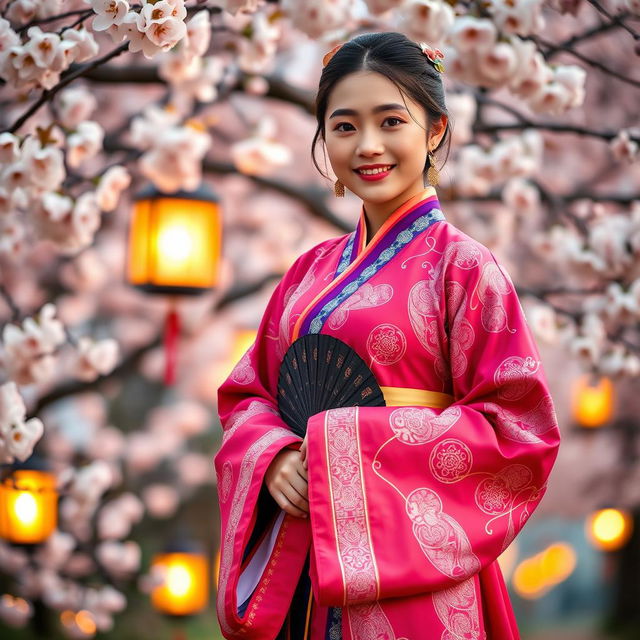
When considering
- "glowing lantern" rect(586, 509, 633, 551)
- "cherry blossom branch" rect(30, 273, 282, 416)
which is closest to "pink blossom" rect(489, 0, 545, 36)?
"cherry blossom branch" rect(30, 273, 282, 416)

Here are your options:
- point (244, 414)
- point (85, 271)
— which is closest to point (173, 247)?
point (85, 271)

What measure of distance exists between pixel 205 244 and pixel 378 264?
2989mm

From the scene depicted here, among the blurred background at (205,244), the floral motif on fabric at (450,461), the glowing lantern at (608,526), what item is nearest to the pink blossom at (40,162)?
the blurred background at (205,244)

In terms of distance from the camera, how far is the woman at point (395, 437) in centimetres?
212

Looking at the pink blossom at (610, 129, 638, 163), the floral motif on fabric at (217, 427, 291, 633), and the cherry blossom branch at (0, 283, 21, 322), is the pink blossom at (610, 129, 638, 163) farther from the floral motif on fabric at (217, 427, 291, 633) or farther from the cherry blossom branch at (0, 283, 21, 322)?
the cherry blossom branch at (0, 283, 21, 322)

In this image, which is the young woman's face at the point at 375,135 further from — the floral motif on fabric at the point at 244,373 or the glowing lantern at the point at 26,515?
the glowing lantern at the point at 26,515

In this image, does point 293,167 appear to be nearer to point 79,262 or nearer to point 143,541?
point 79,262

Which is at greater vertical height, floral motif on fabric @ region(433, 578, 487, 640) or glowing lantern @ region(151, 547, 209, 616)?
floral motif on fabric @ region(433, 578, 487, 640)

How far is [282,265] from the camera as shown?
351 inches

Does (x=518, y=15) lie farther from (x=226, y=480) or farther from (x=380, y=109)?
(x=226, y=480)

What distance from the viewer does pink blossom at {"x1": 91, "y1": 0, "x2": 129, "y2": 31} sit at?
2588mm

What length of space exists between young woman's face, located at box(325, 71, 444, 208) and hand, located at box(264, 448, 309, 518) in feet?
2.07

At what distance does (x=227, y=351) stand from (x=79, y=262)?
13.2 ft

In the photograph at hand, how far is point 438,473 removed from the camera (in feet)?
7.03
